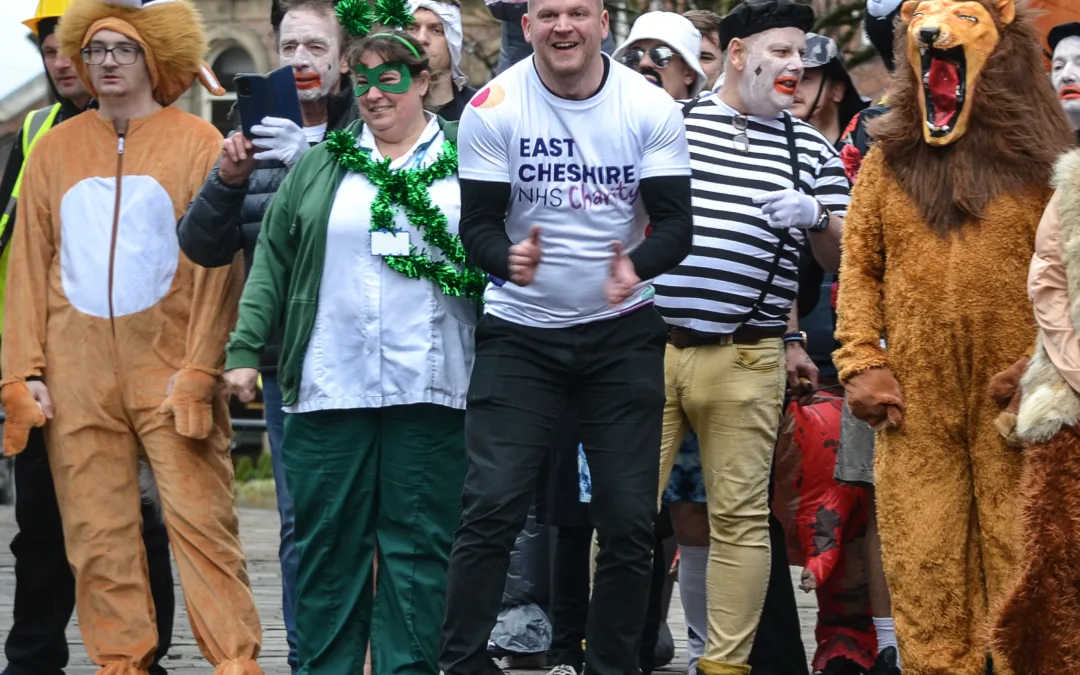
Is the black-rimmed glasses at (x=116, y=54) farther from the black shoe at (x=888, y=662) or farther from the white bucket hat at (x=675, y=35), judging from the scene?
the black shoe at (x=888, y=662)

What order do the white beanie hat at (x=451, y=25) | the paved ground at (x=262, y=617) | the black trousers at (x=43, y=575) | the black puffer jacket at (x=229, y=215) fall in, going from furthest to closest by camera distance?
the paved ground at (x=262, y=617) → the white beanie hat at (x=451, y=25) → the black trousers at (x=43, y=575) → the black puffer jacket at (x=229, y=215)

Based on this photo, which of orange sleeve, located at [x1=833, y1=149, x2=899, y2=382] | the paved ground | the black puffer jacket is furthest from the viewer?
the paved ground

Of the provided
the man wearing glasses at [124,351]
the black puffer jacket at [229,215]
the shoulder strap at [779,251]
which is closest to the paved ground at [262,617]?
the man wearing glasses at [124,351]

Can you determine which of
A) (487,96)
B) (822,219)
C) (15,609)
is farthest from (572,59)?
(15,609)

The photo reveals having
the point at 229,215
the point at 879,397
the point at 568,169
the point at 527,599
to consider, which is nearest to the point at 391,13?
the point at 229,215

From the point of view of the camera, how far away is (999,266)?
5980 millimetres

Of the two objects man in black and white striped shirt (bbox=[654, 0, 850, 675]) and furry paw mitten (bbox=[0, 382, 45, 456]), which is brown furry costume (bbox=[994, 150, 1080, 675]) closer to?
man in black and white striped shirt (bbox=[654, 0, 850, 675])

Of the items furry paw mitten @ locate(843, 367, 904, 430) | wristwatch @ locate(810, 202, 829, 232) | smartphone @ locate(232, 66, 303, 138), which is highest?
smartphone @ locate(232, 66, 303, 138)

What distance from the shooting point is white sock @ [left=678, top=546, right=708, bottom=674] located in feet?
23.2

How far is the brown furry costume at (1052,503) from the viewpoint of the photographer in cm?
568

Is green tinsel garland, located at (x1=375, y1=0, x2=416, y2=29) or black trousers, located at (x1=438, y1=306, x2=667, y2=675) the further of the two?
green tinsel garland, located at (x1=375, y1=0, x2=416, y2=29)

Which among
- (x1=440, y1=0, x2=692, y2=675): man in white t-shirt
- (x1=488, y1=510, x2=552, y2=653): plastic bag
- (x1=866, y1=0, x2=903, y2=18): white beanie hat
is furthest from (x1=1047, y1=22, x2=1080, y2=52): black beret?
(x1=488, y1=510, x2=552, y2=653): plastic bag

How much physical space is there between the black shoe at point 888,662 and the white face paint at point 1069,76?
1856 millimetres

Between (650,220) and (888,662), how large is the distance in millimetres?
1855
